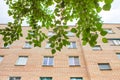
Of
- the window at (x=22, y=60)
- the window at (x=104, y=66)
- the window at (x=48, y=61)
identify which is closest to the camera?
the window at (x=104, y=66)

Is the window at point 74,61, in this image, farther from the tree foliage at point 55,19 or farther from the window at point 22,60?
the tree foliage at point 55,19

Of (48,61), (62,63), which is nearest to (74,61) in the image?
(62,63)

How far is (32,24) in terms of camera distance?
4875mm

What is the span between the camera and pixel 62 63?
15.8 meters

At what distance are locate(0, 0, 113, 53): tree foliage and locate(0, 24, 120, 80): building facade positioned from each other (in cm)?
983

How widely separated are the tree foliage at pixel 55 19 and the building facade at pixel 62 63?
9.83 m

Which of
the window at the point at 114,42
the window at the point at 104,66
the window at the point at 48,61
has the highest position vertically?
the window at the point at 114,42

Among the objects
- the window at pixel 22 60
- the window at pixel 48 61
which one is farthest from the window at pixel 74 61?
the window at pixel 22 60

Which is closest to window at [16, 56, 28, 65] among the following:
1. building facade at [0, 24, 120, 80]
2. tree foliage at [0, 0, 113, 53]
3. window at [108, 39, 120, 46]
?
building facade at [0, 24, 120, 80]

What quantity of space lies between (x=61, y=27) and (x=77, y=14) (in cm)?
57

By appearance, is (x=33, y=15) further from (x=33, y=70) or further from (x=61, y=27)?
(x=33, y=70)

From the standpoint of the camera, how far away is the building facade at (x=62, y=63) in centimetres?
1424

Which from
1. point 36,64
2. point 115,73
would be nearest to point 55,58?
point 36,64

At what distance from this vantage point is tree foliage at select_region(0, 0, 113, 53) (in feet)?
12.2
